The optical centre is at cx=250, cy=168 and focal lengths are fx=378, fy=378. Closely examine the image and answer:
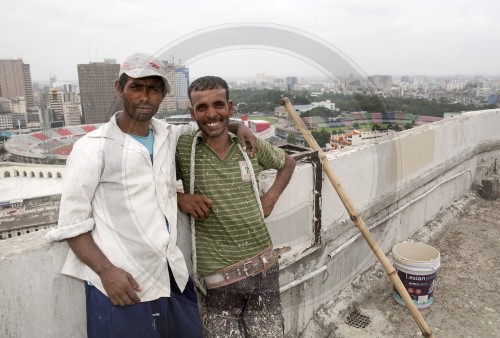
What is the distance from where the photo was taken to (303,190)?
253cm

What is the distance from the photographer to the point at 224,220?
65.2 inches

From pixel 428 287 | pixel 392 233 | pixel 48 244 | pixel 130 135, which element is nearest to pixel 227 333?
pixel 48 244

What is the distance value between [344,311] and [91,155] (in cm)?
240

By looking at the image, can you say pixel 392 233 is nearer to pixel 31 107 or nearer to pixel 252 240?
pixel 252 240

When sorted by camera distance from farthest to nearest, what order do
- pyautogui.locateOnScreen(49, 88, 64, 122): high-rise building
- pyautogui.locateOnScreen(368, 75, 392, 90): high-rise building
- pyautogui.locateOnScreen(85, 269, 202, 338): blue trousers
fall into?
pyautogui.locateOnScreen(49, 88, 64, 122): high-rise building, pyautogui.locateOnScreen(368, 75, 392, 90): high-rise building, pyautogui.locateOnScreen(85, 269, 202, 338): blue trousers

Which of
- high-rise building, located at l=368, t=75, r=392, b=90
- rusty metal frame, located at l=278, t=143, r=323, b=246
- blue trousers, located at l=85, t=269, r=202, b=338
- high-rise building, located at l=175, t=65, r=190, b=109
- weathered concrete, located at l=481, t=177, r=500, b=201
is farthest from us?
weathered concrete, located at l=481, t=177, r=500, b=201

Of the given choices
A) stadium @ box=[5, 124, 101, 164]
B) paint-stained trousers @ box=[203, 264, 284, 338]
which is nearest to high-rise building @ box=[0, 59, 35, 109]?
stadium @ box=[5, 124, 101, 164]

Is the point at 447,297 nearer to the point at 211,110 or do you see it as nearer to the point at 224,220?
the point at 224,220

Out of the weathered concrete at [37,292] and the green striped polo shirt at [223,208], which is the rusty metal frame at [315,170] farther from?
the weathered concrete at [37,292]

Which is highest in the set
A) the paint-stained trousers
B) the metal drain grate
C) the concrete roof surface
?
the paint-stained trousers

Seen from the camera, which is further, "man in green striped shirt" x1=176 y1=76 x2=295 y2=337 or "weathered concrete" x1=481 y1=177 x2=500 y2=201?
"weathered concrete" x1=481 y1=177 x2=500 y2=201

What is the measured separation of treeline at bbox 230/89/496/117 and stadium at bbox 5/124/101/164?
4200cm

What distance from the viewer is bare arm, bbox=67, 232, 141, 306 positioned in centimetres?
132

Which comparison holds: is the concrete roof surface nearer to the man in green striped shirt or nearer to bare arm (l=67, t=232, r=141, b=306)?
the man in green striped shirt
